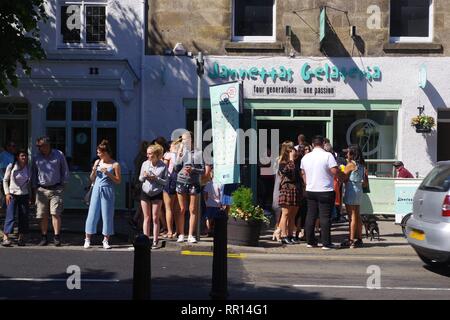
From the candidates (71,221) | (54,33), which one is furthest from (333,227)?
(54,33)

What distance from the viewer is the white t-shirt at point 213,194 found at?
474 inches

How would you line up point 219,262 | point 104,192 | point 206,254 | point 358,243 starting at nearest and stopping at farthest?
1. point 219,262
2. point 206,254
3. point 104,192
4. point 358,243

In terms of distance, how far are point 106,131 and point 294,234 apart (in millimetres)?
5858

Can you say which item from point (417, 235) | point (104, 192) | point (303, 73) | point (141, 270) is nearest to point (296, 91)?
point (303, 73)

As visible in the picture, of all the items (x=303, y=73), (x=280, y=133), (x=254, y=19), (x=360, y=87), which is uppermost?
(x=254, y=19)

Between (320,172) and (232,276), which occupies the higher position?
(320,172)

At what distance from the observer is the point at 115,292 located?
7.71 metres

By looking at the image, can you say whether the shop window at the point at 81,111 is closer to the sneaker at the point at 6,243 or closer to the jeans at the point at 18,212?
the jeans at the point at 18,212

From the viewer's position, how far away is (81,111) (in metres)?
15.9

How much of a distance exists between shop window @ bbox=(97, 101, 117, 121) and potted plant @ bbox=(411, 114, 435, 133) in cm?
726

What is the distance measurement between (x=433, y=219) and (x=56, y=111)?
10.1 m

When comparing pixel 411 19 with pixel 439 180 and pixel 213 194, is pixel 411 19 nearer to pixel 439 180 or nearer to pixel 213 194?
pixel 213 194

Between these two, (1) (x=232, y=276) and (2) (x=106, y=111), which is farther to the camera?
(2) (x=106, y=111)

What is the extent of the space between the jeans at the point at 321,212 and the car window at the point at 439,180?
2.11m
